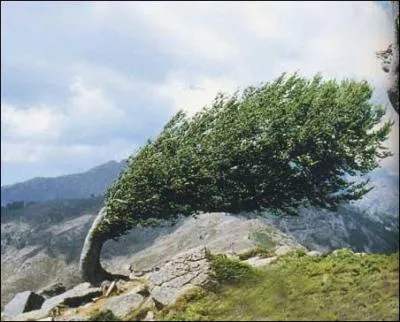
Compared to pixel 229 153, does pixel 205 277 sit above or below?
below

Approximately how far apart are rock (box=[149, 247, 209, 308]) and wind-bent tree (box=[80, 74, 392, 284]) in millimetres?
20949

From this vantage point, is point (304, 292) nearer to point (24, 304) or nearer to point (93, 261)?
point (24, 304)

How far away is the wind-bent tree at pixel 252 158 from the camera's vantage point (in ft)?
183

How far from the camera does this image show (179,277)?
3291 centimetres

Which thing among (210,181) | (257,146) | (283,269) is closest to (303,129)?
(257,146)

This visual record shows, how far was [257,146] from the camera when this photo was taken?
185ft

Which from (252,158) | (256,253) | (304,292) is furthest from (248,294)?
(252,158)

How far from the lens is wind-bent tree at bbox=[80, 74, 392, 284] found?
55.8 metres

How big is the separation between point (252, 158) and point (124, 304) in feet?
87.2

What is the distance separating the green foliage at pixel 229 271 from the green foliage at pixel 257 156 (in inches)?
Answer: 882

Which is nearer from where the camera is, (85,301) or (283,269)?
(283,269)

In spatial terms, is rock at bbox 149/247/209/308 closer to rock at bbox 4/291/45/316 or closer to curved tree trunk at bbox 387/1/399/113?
rock at bbox 4/291/45/316

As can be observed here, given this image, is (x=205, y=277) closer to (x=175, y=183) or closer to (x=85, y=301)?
(x=85, y=301)

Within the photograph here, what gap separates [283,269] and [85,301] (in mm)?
12038
